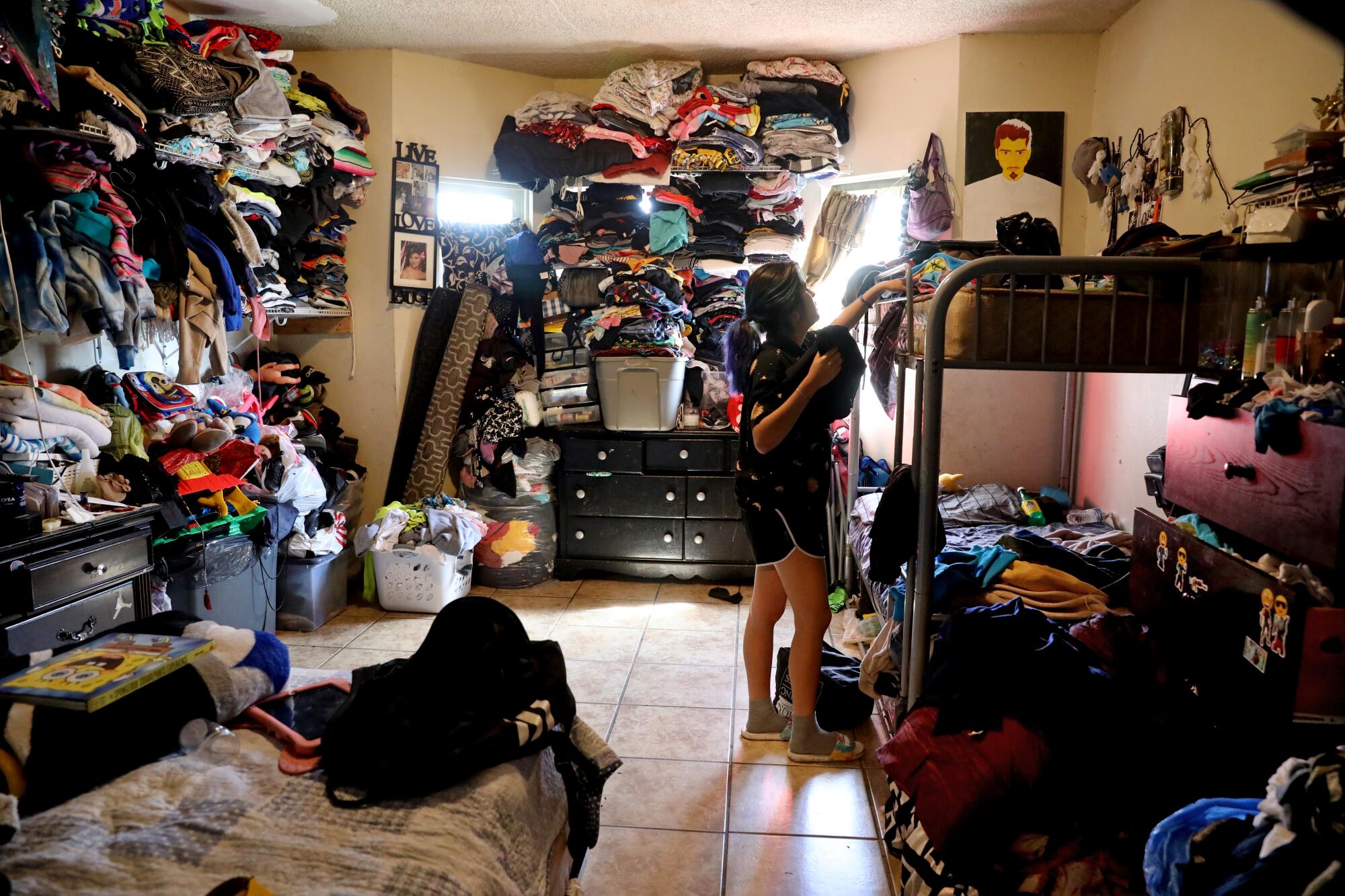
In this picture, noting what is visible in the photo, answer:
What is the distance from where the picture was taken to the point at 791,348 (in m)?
2.46

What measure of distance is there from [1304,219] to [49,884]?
2104mm

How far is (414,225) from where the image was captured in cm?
438

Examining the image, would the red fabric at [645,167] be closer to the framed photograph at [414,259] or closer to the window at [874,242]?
the window at [874,242]

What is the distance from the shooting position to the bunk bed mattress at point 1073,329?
73.9 inches

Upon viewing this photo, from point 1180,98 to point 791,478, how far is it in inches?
77.7

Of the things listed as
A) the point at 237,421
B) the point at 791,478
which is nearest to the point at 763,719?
the point at 791,478

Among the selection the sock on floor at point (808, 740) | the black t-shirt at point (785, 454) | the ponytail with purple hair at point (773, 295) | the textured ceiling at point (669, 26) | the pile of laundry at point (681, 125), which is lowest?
the sock on floor at point (808, 740)

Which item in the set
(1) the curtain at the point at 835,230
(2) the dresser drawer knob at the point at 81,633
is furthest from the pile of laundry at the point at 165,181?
(1) the curtain at the point at 835,230

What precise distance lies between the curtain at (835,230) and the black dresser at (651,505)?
1000 millimetres

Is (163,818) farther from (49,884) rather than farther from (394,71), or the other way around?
(394,71)

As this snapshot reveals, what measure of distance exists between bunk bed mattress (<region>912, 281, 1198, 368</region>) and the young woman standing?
1.36ft

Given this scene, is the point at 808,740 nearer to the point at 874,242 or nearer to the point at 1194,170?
the point at 1194,170

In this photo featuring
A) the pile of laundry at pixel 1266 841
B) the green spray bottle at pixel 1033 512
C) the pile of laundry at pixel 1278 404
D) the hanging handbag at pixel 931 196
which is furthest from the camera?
the hanging handbag at pixel 931 196

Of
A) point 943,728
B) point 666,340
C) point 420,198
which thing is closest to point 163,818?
point 943,728
